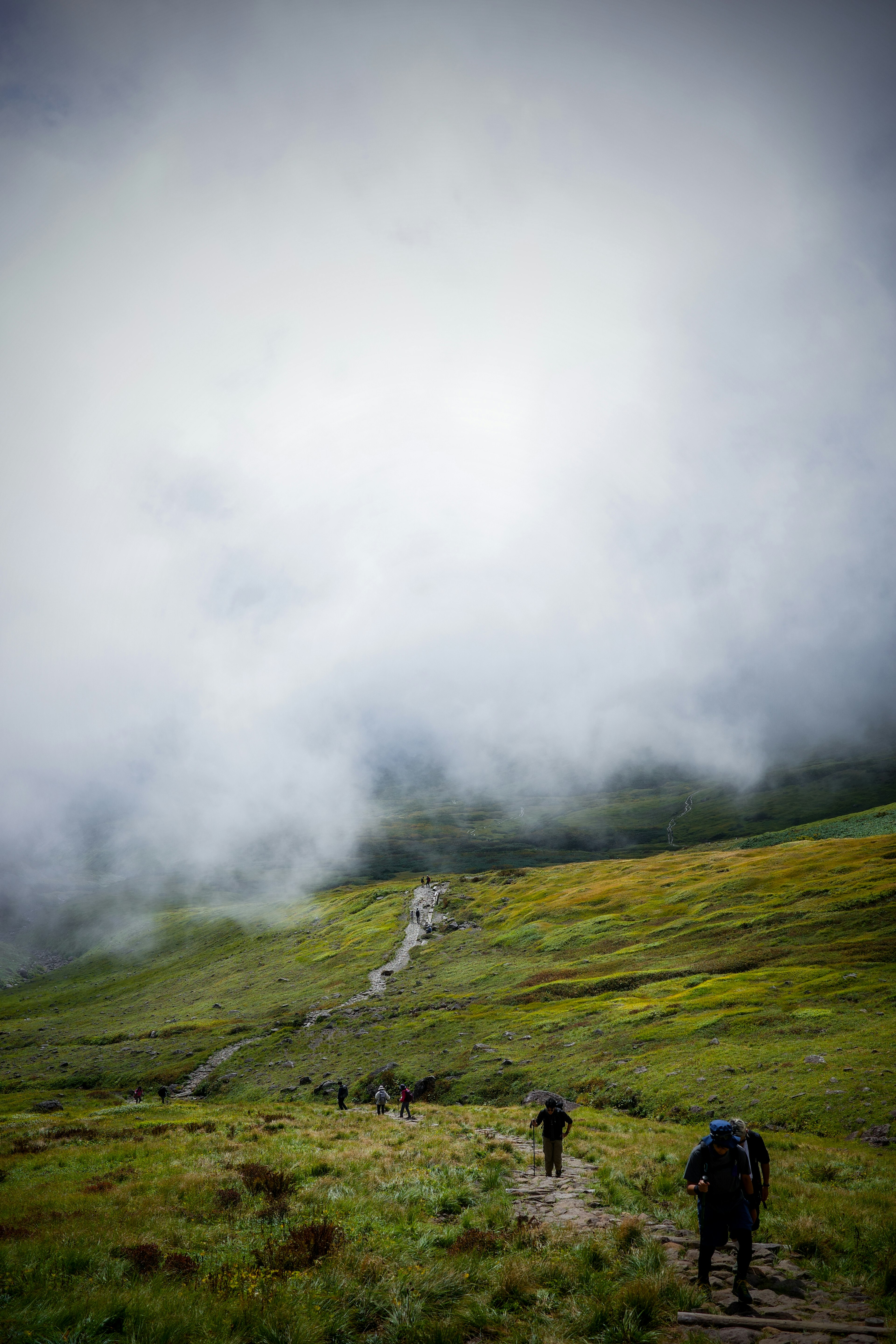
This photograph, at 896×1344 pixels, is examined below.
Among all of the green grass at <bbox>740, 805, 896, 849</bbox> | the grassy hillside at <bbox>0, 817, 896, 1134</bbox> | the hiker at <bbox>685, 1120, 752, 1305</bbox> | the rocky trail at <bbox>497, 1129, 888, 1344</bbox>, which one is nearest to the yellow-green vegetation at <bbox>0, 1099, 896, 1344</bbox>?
the rocky trail at <bbox>497, 1129, 888, 1344</bbox>

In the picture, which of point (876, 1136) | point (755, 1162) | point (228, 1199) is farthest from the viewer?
point (876, 1136)

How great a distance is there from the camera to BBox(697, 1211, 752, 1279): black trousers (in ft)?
36.8

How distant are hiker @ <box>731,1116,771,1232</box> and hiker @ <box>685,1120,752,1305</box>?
14 cm

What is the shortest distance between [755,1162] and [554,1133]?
894cm

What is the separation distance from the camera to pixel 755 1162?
13242 mm

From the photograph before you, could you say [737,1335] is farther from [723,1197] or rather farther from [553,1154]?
[553,1154]

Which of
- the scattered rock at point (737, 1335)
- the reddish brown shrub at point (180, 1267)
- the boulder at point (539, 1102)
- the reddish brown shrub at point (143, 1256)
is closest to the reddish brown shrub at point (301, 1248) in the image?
the reddish brown shrub at point (180, 1267)

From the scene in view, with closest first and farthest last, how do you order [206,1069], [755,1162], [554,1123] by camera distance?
[755,1162] → [554,1123] → [206,1069]

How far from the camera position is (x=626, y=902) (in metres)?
106

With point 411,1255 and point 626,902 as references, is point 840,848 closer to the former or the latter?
point 626,902

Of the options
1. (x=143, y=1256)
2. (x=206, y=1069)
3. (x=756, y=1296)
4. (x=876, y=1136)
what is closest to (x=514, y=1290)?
(x=756, y=1296)

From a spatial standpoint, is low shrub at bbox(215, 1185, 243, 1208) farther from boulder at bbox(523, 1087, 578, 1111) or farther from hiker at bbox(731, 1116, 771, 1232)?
boulder at bbox(523, 1087, 578, 1111)

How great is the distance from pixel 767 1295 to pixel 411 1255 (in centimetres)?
680

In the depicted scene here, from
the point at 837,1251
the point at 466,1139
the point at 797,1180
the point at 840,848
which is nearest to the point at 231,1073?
the point at 466,1139
